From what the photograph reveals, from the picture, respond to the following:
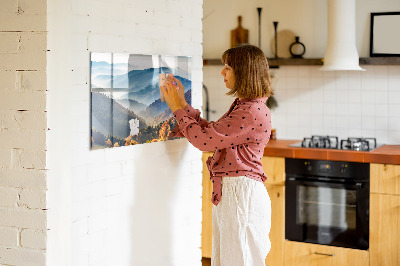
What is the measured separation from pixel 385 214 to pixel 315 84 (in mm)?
1325

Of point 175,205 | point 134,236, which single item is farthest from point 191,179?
point 134,236

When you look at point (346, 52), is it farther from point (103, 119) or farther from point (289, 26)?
point (103, 119)

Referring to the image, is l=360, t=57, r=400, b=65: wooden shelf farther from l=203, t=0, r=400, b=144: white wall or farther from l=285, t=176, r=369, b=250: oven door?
l=285, t=176, r=369, b=250: oven door

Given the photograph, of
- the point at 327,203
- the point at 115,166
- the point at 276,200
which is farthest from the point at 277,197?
the point at 115,166

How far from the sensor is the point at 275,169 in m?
4.46

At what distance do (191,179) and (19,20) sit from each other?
4.50 feet

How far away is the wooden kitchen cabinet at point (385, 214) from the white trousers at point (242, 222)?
149cm

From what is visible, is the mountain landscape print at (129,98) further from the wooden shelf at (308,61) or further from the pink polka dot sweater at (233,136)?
the wooden shelf at (308,61)

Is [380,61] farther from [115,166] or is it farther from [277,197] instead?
[115,166]

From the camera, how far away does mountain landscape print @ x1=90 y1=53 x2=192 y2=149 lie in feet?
8.44

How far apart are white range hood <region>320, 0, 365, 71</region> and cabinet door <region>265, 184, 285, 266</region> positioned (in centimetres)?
100

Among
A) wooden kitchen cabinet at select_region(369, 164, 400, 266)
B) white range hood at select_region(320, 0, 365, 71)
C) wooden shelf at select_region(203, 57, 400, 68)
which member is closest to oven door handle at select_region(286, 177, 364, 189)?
wooden kitchen cabinet at select_region(369, 164, 400, 266)

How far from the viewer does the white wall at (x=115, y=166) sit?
237 centimetres

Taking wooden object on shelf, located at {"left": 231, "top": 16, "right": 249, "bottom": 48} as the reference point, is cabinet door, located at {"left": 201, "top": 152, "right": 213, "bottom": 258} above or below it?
below
